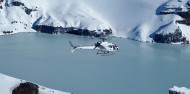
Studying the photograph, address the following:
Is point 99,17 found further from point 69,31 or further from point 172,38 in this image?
point 172,38

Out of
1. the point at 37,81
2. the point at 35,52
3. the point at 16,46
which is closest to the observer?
the point at 37,81

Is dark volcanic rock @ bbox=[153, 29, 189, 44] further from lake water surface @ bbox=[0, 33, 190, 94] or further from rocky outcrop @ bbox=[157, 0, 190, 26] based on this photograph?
rocky outcrop @ bbox=[157, 0, 190, 26]

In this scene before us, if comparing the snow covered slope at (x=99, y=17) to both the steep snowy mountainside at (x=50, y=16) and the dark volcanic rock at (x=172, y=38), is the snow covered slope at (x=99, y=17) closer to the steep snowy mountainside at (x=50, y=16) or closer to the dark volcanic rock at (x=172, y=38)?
the steep snowy mountainside at (x=50, y=16)

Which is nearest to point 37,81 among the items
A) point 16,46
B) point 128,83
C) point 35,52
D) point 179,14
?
point 128,83

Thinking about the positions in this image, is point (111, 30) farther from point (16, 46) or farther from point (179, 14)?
point (16, 46)

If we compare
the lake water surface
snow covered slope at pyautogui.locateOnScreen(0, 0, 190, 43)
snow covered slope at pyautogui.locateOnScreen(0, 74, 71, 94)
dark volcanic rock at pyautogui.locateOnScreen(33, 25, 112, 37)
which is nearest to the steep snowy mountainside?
snow covered slope at pyautogui.locateOnScreen(0, 0, 190, 43)

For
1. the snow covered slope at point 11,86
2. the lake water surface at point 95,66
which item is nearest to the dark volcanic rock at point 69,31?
the lake water surface at point 95,66
